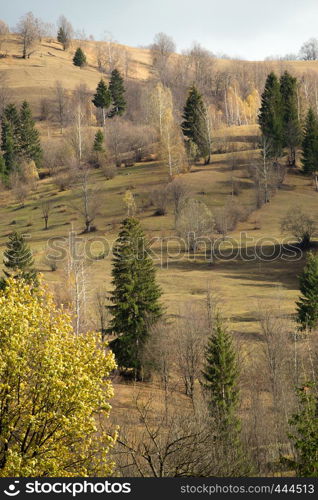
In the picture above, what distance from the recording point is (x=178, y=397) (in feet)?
112

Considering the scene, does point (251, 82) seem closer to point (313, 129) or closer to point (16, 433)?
point (313, 129)

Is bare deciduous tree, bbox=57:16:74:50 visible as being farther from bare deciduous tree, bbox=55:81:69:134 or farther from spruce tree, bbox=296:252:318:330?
spruce tree, bbox=296:252:318:330

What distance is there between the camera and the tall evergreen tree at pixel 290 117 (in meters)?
86.5

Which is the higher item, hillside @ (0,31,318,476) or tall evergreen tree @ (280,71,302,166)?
tall evergreen tree @ (280,71,302,166)

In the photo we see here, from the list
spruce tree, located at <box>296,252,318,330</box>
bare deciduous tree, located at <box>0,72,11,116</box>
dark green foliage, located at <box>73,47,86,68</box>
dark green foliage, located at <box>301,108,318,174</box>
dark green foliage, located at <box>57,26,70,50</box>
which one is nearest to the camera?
spruce tree, located at <box>296,252,318,330</box>

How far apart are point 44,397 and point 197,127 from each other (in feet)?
279

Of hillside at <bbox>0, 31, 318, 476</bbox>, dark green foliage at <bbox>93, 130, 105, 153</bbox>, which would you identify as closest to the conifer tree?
hillside at <bbox>0, 31, 318, 476</bbox>

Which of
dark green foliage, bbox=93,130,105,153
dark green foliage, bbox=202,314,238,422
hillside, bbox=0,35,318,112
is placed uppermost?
hillside, bbox=0,35,318,112

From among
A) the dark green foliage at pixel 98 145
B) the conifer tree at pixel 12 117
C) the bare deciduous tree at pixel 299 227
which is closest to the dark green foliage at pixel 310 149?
the bare deciduous tree at pixel 299 227

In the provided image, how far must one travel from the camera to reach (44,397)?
1180cm

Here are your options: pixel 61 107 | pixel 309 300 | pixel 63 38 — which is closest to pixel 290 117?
pixel 309 300

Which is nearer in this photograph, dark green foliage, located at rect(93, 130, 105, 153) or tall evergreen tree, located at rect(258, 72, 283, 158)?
tall evergreen tree, located at rect(258, 72, 283, 158)

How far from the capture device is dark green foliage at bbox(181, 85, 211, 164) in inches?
3585

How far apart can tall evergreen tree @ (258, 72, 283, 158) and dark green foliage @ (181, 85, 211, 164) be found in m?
9.65
